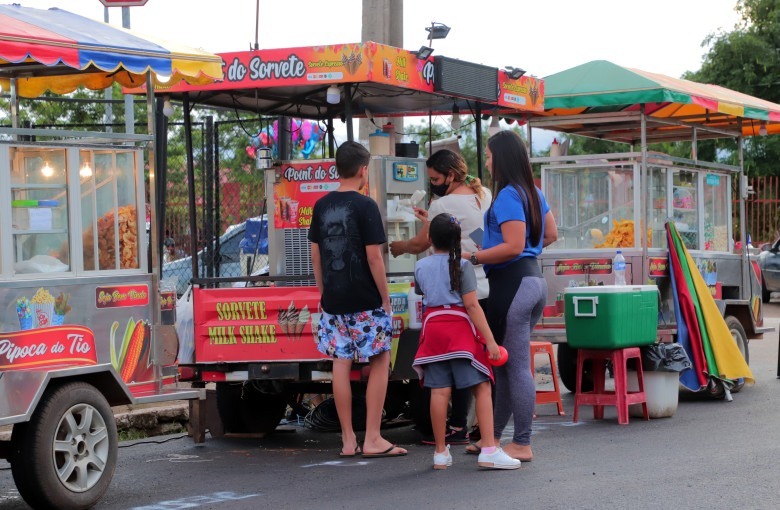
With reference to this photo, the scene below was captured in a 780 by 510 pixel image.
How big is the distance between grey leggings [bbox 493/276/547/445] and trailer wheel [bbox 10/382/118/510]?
2.35 metres

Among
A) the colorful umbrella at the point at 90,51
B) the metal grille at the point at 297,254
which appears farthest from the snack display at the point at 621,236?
the colorful umbrella at the point at 90,51

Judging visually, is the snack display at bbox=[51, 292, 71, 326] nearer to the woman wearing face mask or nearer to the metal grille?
the metal grille

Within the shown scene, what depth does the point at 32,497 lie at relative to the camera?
586cm

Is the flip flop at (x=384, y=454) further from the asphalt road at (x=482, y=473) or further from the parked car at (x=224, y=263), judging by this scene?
the parked car at (x=224, y=263)

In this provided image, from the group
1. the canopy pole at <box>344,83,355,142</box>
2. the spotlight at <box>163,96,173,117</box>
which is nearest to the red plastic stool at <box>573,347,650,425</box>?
the canopy pole at <box>344,83,355,142</box>

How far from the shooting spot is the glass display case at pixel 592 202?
10914 mm

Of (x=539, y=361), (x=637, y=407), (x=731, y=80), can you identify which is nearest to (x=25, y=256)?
(x=637, y=407)

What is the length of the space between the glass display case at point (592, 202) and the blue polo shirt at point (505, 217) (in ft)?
11.8

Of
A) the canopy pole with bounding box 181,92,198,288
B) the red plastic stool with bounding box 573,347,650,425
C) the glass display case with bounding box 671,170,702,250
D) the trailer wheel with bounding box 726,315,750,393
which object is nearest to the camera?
the canopy pole with bounding box 181,92,198,288

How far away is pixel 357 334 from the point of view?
7398 mm

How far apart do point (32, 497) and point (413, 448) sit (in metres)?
2.80

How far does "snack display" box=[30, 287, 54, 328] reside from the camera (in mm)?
6199

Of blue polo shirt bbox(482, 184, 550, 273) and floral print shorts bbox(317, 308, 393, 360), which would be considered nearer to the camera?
blue polo shirt bbox(482, 184, 550, 273)

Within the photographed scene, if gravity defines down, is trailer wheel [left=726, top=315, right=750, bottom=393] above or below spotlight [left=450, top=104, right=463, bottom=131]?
below
